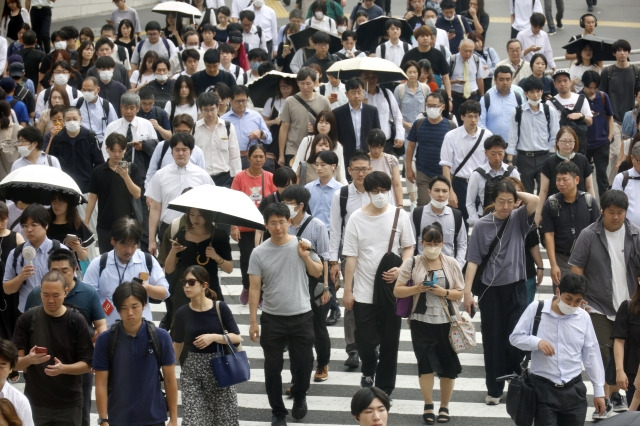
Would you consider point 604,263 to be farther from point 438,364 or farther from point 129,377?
point 129,377

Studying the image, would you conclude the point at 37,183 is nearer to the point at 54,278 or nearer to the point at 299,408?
the point at 54,278

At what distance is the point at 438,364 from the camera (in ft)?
36.2

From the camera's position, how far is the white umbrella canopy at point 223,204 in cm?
1091

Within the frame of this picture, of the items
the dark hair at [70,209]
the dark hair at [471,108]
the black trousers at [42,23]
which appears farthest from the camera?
the black trousers at [42,23]

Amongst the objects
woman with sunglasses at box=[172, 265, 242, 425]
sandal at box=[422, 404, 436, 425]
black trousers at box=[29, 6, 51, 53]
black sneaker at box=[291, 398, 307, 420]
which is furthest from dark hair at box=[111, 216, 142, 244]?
black trousers at box=[29, 6, 51, 53]

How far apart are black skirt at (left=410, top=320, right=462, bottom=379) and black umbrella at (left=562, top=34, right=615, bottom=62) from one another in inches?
326

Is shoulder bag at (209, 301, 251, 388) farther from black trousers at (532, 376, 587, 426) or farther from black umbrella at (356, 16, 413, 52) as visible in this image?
black umbrella at (356, 16, 413, 52)

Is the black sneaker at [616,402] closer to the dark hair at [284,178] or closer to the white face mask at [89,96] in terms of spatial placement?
the dark hair at [284,178]

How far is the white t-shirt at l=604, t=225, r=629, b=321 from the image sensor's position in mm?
11055

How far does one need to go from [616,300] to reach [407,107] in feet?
20.5

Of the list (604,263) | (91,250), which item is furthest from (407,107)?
(604,263)

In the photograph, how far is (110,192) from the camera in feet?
44.7

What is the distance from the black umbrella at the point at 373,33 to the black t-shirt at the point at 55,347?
37.3 ft

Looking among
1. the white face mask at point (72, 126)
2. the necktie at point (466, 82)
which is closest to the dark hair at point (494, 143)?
the white face mask at point (72, 126)
